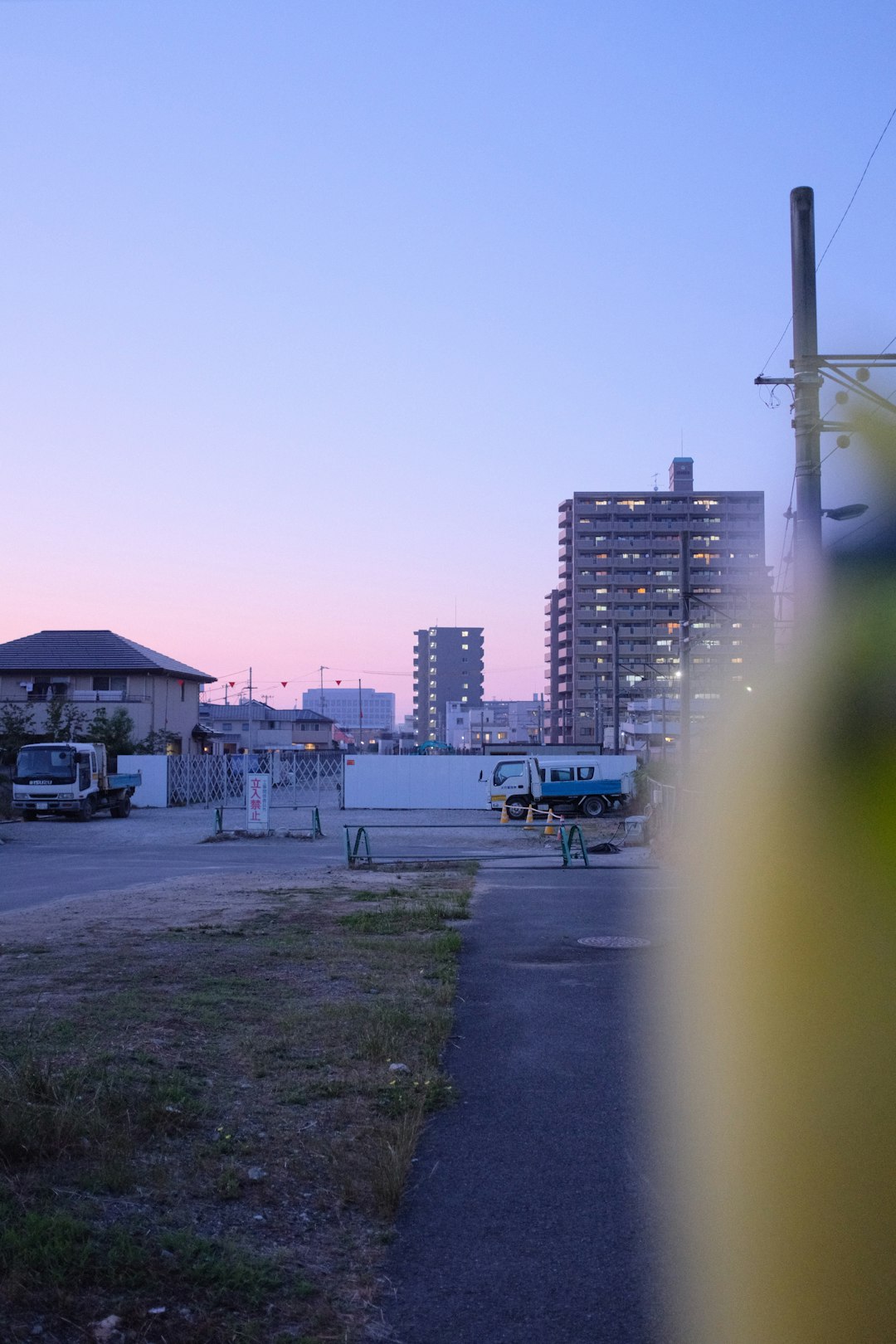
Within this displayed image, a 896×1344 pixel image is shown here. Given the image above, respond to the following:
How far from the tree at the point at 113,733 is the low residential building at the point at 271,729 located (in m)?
29.4

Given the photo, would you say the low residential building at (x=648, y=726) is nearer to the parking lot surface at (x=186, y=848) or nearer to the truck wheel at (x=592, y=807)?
the truck wheel at (x=592, y=807)

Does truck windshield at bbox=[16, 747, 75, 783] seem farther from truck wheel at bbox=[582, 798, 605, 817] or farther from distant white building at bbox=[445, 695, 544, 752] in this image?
distant white building at bbox=[445, 695, 544, 752]

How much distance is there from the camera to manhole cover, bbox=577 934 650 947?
12.2m

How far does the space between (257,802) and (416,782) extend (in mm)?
18561

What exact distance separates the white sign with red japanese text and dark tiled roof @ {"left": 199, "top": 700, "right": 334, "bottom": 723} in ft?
208

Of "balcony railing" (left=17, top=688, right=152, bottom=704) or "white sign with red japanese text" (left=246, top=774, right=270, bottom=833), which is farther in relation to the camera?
"balcony railing" (left=17, top=688, right=152, bottom=704)

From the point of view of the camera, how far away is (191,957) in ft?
35.7

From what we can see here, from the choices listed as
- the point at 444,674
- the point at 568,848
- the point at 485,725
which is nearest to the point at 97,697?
the point at 568,848

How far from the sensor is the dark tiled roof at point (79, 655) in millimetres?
61844

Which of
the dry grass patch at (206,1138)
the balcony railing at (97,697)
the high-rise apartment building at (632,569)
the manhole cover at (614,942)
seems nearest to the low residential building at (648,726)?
the high-rise apartment building at (632,569)

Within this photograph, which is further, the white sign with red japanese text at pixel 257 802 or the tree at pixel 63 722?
A: the tree at pixel 63 722

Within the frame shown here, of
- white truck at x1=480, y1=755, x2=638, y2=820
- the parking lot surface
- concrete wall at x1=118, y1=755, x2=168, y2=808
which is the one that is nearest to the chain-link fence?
concrete wall at x1=118, y1=755, x2=168, y2=808

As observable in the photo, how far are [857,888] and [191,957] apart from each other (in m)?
6.72

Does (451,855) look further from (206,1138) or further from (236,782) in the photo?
(236,782)
